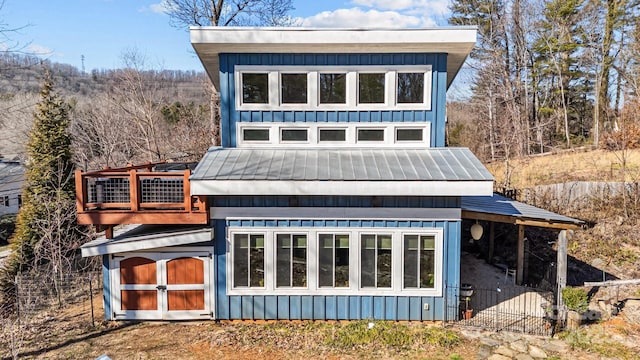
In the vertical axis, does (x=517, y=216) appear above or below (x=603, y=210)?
above

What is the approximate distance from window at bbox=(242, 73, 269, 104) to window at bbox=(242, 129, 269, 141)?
0.71 meters

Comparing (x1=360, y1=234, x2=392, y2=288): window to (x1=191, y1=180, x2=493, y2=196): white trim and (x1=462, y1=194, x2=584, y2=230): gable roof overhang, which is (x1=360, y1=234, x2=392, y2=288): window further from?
(x1=462, y1=194, x2=584, y2=230): gable roof overhang

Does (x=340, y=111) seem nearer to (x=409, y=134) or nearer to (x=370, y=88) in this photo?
(x=370, y=88)

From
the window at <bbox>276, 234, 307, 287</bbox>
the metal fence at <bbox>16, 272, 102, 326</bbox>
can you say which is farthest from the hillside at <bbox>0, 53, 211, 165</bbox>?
the window at <bbox>276, 234, 307, 287</bbox>

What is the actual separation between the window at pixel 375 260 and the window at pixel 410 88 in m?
3.26

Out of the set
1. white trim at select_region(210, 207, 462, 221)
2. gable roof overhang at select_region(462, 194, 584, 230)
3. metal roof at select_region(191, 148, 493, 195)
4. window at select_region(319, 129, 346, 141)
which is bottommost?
gable roof overhang at select_region(462, 194, 584, 230)

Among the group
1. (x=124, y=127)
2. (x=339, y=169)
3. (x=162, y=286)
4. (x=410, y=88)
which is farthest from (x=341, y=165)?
(x=124, y=127)

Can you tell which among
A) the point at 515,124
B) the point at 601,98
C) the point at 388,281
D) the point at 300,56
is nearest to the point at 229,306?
the point at 388,281

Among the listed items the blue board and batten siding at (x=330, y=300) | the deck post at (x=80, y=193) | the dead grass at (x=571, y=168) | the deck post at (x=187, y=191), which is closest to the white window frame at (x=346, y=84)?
the deck post at (x=187, y=191)

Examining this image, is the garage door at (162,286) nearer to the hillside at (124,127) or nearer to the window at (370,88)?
the window at (370,88)

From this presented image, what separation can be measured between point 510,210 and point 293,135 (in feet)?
18.7

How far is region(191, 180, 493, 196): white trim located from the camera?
7707 mm

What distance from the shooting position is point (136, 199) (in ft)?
26.4

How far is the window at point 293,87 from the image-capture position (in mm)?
8992
